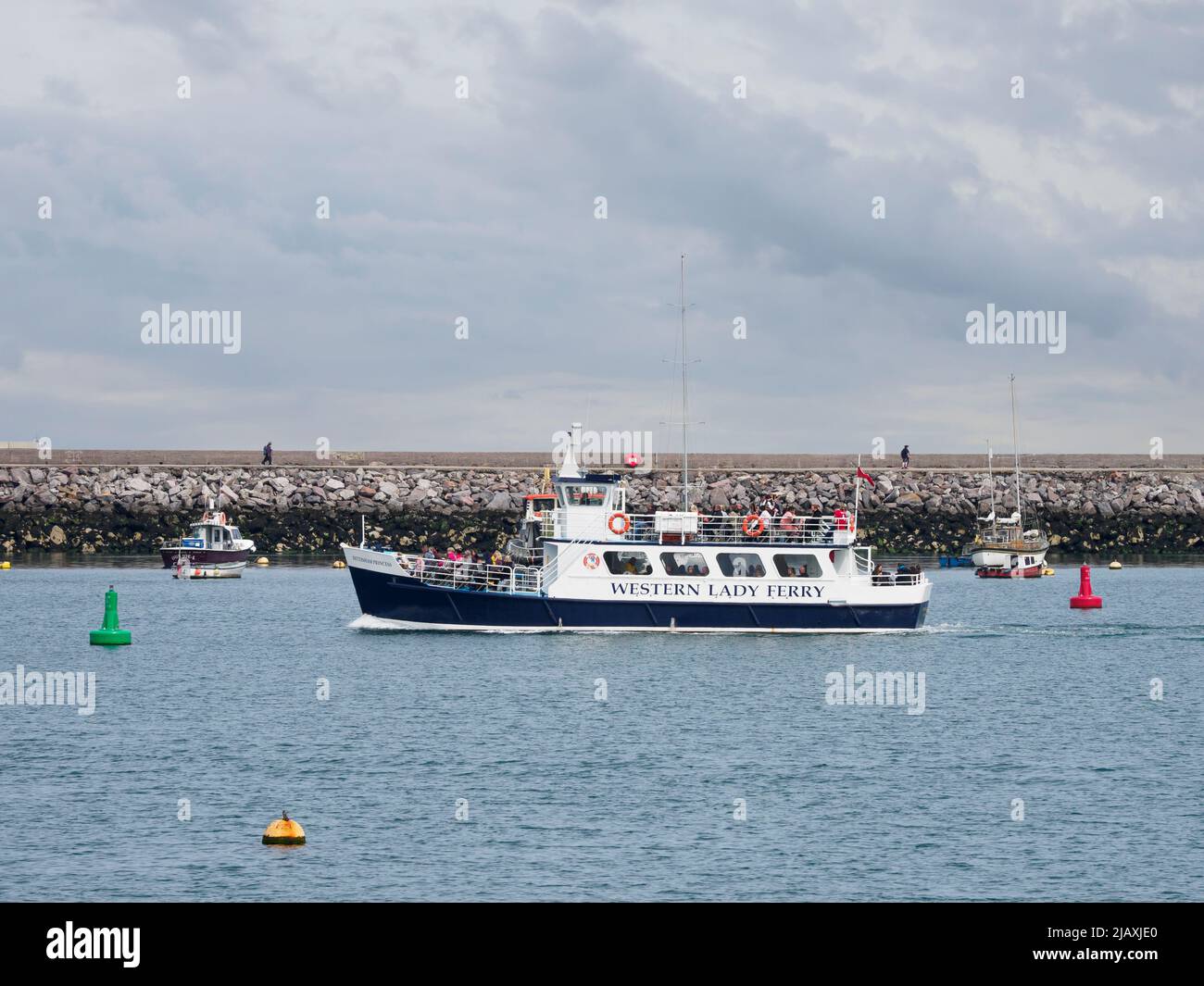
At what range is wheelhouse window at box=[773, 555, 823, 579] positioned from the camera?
5141 centimetres

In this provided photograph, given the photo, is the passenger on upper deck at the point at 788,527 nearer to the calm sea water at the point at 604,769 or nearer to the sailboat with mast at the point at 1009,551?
the calm sea water at the point at 604,769

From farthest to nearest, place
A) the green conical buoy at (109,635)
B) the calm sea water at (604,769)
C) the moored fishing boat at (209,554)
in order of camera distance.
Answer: the moored fishing boat at (209,554) → the green conical buoy at (109,635) → the calm sea water at (604,769)

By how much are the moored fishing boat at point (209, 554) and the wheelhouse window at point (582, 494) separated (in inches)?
1556

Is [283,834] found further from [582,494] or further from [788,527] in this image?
[788,527]

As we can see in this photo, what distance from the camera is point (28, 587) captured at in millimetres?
76625

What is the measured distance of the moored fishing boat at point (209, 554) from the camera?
279ft

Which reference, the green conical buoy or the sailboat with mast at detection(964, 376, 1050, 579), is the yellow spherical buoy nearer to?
the green conical buoy

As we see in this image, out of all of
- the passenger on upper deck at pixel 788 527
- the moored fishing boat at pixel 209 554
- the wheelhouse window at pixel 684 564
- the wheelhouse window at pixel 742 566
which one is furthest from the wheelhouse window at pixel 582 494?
the moored fishing boat at pixel 209 554

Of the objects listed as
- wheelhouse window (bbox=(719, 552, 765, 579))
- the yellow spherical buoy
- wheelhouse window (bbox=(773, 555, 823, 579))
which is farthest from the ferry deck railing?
the yellow spherical buoy

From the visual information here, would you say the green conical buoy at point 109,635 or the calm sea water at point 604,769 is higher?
the green conical buoy at point 109,635

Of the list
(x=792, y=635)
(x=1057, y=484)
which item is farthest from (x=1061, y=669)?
(x=1057, y=484)

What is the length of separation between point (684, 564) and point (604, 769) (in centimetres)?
2033

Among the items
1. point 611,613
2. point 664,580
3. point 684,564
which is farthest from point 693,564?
point 611,613
